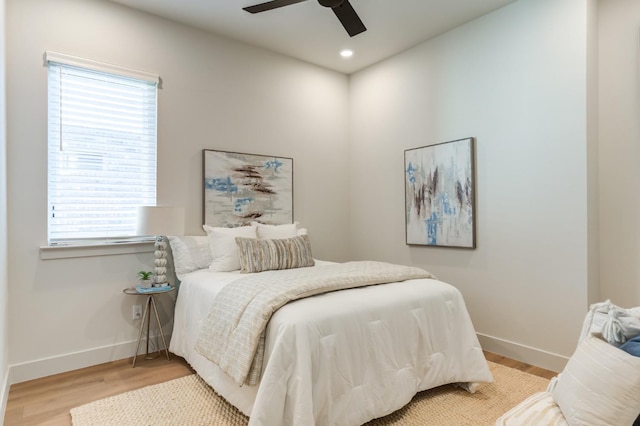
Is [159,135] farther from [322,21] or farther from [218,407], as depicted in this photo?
[218,407]

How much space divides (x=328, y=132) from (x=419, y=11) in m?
1.69

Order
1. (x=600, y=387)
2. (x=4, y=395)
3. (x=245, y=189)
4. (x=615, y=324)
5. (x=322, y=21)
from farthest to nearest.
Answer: (x=245, y=189) → (x=322, y=21) → (x=4, y=395) → (x=615, y=324) → (x=600, y=387)

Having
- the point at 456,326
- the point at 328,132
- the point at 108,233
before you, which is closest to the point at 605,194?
the point at 456,326

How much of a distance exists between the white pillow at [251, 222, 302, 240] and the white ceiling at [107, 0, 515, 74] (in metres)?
1.89

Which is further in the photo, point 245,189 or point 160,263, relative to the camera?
point 245,189

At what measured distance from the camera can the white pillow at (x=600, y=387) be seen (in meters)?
1.22

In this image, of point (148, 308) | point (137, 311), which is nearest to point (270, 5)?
point (148, 308)

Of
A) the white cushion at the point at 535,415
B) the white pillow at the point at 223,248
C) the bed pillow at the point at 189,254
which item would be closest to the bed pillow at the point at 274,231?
the white pillow at the point at 223,248

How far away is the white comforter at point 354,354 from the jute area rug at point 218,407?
11 cm

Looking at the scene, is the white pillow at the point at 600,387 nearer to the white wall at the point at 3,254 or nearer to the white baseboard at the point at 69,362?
the white wall at the point at 3,254

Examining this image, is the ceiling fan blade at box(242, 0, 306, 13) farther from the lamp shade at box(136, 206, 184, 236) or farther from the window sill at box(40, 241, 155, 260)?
the window sill at box(40, 241, 155, 260)

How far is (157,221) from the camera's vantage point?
9.48 ft

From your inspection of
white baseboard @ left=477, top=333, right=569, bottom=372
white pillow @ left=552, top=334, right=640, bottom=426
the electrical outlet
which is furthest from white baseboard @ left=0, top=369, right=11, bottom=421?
white baseboard @ left=477, top=333, right=569, bottom=372

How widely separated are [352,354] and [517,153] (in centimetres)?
222
